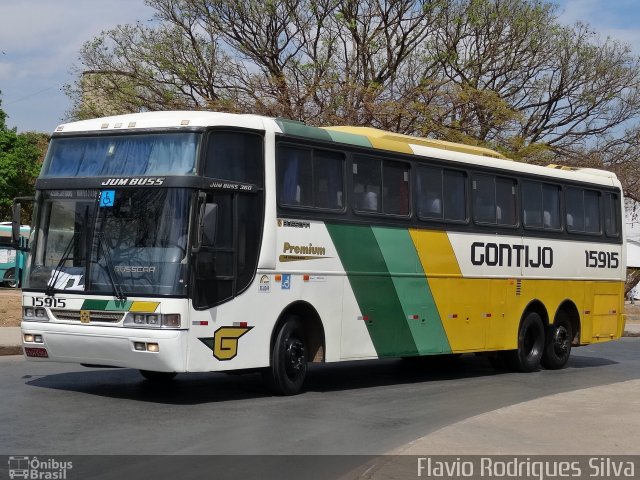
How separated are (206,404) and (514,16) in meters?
29.9

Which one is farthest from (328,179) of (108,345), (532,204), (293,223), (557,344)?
(557,344)

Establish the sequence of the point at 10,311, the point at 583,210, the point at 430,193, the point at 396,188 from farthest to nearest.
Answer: the point at 10,311 < the point at 583,210 < the point at 430,193 < the point at 396,188

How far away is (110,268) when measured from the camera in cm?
1238

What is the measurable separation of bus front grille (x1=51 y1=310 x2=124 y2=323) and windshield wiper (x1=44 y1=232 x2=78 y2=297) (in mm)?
235

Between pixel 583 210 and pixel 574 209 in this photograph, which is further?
pixel 583 210

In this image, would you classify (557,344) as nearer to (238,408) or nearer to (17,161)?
(238,408)

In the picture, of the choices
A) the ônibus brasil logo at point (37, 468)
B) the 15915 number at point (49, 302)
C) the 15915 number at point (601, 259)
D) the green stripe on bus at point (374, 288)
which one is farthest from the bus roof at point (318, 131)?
the ônibus brasil logo at point (37, 468)

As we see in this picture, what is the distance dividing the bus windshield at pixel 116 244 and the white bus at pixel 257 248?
2 centimetres

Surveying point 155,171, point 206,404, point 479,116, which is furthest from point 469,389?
point 479,116

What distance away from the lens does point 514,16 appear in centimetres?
3956

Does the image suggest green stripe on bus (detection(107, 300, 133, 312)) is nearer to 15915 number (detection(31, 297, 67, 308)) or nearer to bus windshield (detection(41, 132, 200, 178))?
15915 number (detection(31, 297, 67, 308))

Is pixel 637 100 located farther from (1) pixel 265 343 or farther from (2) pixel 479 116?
(1) pixel 265 343

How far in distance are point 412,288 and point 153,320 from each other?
16.1 ft

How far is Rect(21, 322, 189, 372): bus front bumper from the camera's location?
1198cm
